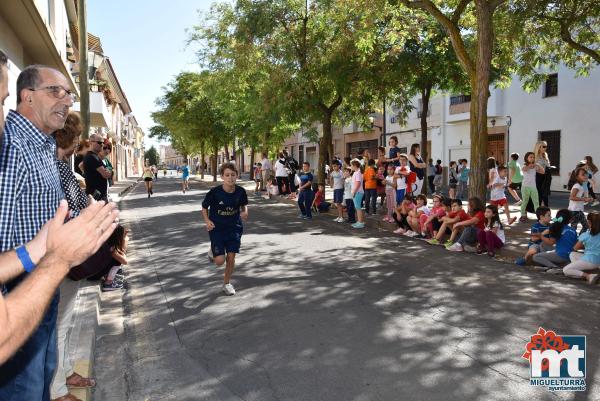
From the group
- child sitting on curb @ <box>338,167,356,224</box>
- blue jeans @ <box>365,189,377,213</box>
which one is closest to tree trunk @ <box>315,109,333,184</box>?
blue jeans @ <box>365,189,377,213</box>

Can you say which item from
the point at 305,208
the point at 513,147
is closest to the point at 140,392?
the point at 305,208

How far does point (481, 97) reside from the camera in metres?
10.8

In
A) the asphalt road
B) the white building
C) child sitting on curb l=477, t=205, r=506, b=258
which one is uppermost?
the white building

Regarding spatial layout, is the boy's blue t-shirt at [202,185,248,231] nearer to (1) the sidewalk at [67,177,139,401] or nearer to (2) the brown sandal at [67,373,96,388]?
(1) the sidewalk at [67,177,139,401]

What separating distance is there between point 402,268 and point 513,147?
21.8 meters

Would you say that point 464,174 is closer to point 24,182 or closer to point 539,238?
point 539,238

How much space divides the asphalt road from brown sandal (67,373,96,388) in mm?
129

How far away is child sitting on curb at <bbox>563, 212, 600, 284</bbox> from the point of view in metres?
6.57

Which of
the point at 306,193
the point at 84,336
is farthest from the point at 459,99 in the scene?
the point at 84,336

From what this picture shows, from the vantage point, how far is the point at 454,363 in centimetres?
382

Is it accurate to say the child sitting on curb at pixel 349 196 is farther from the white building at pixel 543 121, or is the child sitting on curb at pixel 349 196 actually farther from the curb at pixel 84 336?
the white building at pixel 543 121

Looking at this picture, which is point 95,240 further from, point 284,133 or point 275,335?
point 284,133

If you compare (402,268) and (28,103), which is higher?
(28,103)

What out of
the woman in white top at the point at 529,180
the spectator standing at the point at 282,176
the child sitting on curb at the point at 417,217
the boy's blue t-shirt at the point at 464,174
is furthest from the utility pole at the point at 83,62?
the boy's blue t-shirt at the point at 464,174
